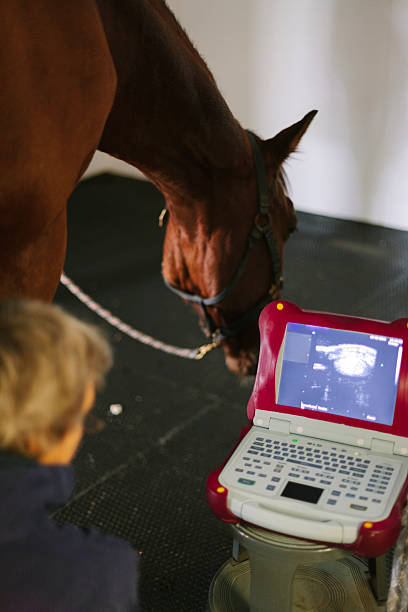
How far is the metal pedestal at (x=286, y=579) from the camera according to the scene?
1.07m

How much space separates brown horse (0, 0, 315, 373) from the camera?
107 cm

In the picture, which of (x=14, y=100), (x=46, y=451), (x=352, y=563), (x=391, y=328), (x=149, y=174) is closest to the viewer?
(x=46, y=451)

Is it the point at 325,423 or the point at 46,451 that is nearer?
the point at 46,451

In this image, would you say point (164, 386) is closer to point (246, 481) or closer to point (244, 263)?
point (244, 263)

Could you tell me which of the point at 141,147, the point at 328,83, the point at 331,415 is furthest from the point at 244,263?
the point at 328,83

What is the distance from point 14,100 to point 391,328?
0.70m

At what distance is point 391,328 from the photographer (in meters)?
1.14

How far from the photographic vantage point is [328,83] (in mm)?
4121

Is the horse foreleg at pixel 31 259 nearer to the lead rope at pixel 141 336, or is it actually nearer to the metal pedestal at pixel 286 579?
the metal pedestal at pixel 286 579

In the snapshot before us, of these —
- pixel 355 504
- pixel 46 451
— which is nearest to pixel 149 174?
pixel 355 504

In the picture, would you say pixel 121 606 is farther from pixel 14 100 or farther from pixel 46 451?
pixel 14 100

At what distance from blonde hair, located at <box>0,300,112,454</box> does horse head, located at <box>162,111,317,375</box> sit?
1.03 metres

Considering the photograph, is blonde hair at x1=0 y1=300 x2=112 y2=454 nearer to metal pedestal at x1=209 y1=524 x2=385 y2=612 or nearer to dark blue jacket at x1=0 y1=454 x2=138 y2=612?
dark blue jacket at x1=0 y1=454 x2=138 y2=612

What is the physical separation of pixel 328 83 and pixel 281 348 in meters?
3.29
